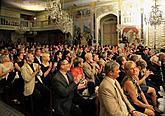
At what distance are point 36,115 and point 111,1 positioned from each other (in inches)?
542

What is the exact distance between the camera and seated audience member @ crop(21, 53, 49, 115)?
480 centimetres

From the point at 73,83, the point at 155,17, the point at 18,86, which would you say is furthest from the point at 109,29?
the point at 73,83

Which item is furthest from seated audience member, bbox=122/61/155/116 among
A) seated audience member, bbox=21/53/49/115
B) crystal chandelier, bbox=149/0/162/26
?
crystal chandelier, bbox=149/0/162/26

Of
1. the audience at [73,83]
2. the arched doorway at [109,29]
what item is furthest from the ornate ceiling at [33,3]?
the audience at [73,83]

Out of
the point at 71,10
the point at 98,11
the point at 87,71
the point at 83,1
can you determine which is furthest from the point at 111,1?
→ the point at 87,71

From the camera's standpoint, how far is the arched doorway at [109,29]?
58.4 feet

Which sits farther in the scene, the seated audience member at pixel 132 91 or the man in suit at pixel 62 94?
the man in suit at pixel 62 94

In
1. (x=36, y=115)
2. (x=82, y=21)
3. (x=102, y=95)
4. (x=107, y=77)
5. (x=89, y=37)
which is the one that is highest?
(x=82, y=21)

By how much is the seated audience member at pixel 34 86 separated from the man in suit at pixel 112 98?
216 centimetres

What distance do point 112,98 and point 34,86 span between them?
2.66 metres

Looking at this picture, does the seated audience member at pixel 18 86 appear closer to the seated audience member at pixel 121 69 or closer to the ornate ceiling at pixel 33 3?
the seated audience member at pixel 121 69

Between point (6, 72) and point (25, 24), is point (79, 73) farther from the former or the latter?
point (25, 24)

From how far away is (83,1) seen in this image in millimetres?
19172

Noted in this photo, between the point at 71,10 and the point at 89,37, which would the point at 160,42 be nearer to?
the point at 89,37
